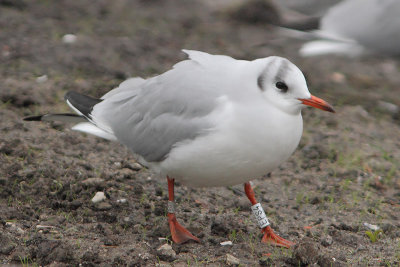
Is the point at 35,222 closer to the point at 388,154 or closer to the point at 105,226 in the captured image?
the point at 105,226

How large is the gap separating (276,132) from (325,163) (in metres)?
1.92

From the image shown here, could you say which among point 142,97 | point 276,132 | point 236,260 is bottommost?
point 236,260

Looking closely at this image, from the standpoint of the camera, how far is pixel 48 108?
211 inches

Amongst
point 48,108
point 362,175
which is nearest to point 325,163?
point 362,175

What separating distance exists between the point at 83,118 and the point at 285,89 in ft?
5.24

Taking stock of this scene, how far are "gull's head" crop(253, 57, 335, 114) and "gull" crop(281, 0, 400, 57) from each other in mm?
4162

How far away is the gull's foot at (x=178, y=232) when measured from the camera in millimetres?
3713

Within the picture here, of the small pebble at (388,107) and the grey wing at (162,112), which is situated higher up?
the grey wing at (162,112)

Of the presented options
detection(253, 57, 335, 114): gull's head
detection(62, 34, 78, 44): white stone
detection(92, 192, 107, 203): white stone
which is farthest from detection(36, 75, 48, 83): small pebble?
detection(253, 57, 335, 114): gull's head

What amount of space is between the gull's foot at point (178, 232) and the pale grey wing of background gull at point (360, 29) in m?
4.19

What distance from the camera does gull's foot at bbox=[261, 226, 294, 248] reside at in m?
3.78

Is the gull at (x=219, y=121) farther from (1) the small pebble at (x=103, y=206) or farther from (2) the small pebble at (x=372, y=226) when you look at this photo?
(2) the small pebble at (x=372, y=226)

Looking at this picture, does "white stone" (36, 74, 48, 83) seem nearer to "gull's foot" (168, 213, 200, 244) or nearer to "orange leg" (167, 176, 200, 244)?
"orange leg" (167, 176, 200, 244)

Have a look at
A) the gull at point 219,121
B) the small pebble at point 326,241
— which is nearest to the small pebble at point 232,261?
the gull at point 219,121
